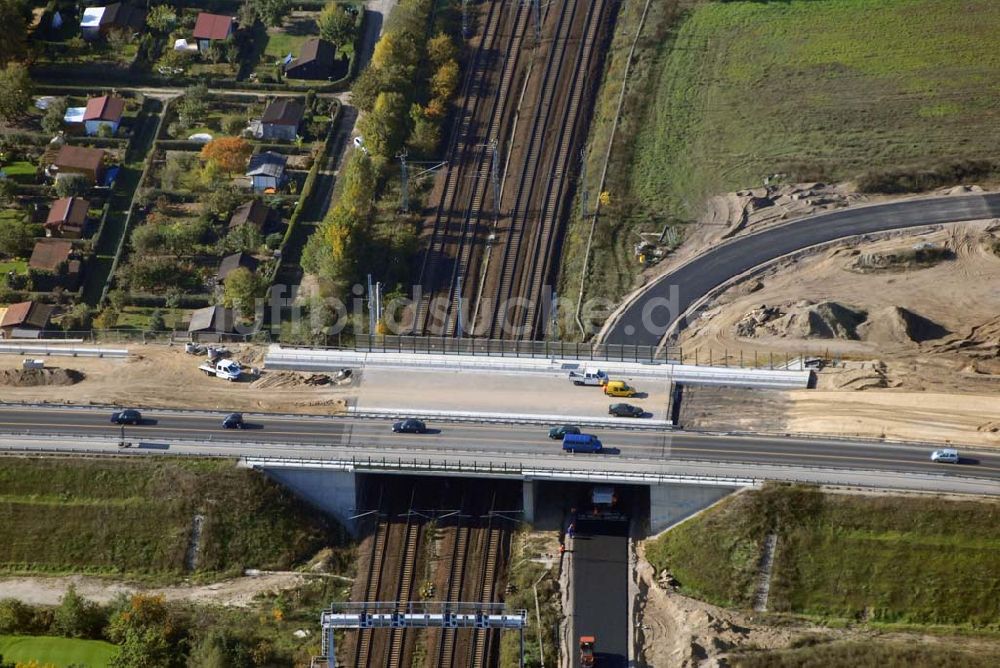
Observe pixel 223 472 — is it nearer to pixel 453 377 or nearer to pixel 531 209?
pixel 453 377

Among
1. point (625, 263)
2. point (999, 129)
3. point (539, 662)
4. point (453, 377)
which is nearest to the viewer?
point (539, 662)

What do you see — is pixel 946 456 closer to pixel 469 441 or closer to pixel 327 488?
pixel 469 441

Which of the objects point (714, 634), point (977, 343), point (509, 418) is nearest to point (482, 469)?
point (509, 418)

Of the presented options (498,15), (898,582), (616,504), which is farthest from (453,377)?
(498,15)

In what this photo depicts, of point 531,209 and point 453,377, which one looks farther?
point 531,209

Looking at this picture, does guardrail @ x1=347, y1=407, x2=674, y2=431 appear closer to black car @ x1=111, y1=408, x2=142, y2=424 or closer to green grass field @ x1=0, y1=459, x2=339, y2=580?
green grass field @ x1=0, y1=459, x2=339, y2=580

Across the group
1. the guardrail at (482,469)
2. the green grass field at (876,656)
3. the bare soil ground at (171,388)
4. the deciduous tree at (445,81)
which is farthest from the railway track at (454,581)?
the deciduous tree at (445,81)

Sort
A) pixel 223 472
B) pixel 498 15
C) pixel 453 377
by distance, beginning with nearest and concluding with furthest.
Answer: pixel 223 472, pixel 453 377, pixel 498 15
